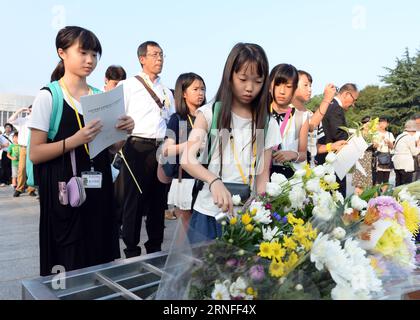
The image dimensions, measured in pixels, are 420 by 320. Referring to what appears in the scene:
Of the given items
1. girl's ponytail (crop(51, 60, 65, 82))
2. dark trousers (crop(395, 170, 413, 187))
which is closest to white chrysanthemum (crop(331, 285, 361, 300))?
girl's ponytail (crop(51, 60, 65, 82))

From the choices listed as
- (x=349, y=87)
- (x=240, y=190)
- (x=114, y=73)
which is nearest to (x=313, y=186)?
(x=240, y=190)

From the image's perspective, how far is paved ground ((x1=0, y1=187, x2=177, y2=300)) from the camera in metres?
3.10

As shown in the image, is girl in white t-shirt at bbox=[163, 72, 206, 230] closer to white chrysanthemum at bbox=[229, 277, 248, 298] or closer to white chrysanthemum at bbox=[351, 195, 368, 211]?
white chrysanthemum at bbox=[351, 195, 368, 211]

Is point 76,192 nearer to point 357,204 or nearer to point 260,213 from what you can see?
point 260,213

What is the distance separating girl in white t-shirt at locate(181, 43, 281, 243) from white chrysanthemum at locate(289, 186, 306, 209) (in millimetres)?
540

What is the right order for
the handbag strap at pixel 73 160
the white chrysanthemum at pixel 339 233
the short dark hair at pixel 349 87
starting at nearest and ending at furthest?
the white chrysanthemum at pixel 339 233, the handbag strap at pixel 73 160, the short dark hair at pixel 349 87

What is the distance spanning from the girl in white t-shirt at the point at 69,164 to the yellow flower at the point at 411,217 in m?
1.38

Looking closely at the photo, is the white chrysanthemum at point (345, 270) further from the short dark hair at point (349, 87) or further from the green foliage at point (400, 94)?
the green foliage at point (400, 94)

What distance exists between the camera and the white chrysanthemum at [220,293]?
2.78ft

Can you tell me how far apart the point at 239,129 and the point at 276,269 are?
42.6 inches

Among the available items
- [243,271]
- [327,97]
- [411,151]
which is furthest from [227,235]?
[411,151]

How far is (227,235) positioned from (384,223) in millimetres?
401

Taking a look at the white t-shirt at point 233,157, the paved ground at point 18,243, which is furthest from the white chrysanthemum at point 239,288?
the paved ground at point 18,243

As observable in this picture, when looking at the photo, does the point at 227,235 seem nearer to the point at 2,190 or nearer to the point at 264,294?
the point at 264,294
